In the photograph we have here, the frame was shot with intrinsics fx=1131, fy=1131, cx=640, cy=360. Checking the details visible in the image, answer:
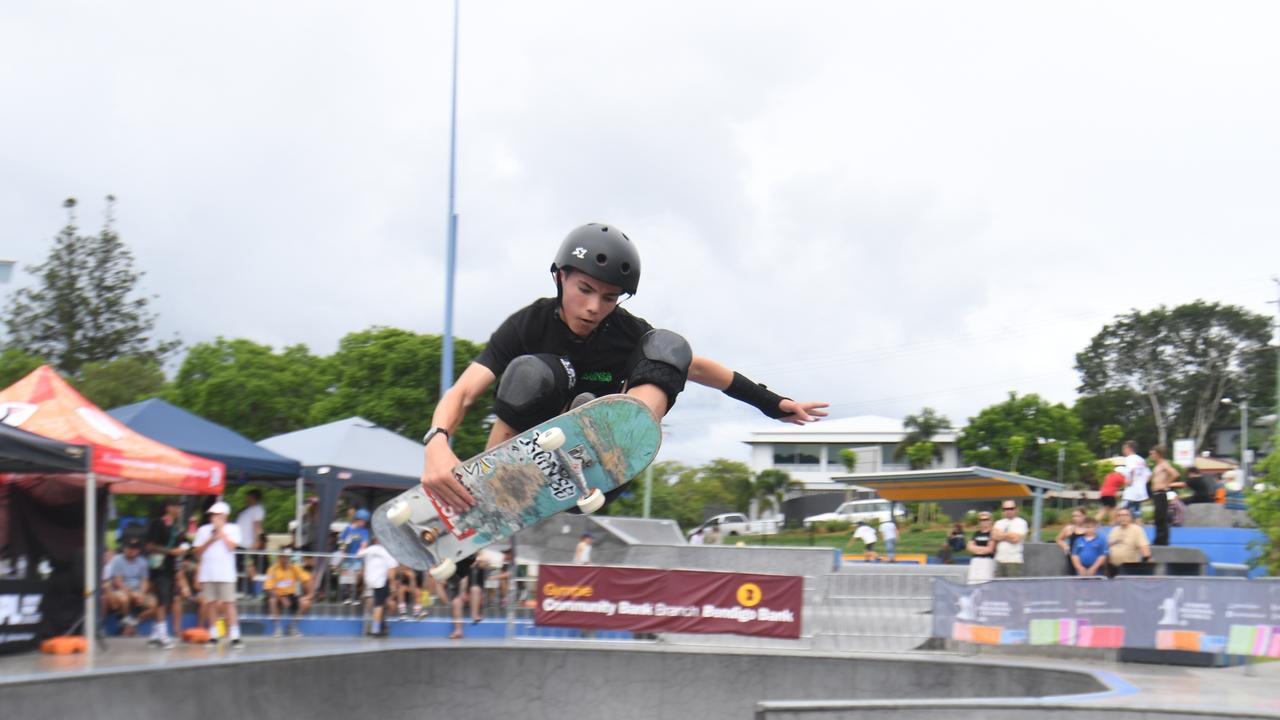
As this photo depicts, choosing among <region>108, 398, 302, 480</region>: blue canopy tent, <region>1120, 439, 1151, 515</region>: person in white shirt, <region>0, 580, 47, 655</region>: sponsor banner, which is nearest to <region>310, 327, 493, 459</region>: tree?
<region>108, 398, 302, 480</region>: blue canopy tent

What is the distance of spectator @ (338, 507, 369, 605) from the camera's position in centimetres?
1498

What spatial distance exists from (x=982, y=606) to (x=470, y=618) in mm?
6735

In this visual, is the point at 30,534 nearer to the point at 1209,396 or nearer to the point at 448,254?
the point at 448,254

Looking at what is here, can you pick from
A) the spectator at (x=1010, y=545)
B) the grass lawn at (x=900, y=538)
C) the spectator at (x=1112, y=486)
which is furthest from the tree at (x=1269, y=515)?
the grass lawn at (x=900, y=538)

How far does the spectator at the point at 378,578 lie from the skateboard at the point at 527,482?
27.1 ft

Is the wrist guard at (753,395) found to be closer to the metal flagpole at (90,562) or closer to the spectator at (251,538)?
the metal flagpole at (90,562)

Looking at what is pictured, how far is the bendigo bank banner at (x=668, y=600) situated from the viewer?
46.2 feet

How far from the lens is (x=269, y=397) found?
1614 inches

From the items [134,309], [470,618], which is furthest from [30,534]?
[134,309]

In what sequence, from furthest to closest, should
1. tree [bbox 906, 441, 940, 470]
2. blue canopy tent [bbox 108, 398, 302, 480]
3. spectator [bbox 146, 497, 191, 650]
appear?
tree [bbox 906, 441, 940, 470], blue canopy tent [bbox 108, 398, 302, 480], spectator [bbox 146, 497, 191, 650]

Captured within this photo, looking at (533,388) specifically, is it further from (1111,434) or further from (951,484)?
(1111,434)

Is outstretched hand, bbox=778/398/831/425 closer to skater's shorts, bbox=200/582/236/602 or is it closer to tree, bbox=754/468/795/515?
skater's shorts, bbox=200/582/236/602

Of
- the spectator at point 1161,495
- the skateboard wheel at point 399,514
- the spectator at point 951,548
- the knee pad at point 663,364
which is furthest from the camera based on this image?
the spectator at point 951,548

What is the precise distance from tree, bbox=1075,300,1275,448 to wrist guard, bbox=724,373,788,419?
67.8m
